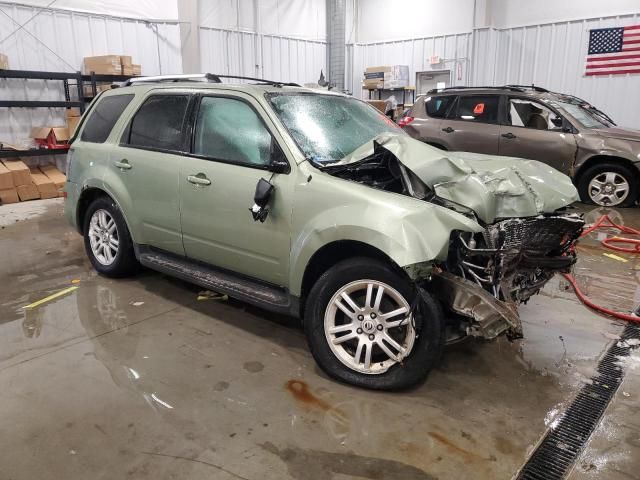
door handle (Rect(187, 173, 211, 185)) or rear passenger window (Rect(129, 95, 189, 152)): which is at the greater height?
rear passenger window (Rect(129, 95, 189, 152))

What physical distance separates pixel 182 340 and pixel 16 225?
4.84m

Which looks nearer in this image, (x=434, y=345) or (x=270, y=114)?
(x=434, y=345)

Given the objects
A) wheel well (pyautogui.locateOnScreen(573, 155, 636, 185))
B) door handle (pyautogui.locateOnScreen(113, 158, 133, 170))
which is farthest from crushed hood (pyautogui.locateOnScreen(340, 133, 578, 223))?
wheel well (pyautogui.locateOnScreen(573, 155, 636, 185))

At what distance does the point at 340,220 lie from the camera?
109 inches

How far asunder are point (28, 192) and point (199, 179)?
6.80 m

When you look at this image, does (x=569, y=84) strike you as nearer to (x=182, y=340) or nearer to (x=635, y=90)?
(x=635, y=90)

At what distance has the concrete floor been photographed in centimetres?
228

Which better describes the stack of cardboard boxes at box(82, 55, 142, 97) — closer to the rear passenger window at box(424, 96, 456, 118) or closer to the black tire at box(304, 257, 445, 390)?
the rear passenger window at box(424, 96, 456, 118)

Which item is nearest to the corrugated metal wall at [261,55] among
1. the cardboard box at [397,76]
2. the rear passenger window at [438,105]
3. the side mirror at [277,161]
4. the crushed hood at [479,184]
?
the cardboard box at [397,76]

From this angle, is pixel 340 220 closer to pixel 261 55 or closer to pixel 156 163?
pixel 156 163

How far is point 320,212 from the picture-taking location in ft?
9.50

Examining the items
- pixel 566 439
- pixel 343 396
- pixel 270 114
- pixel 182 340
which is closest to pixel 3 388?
pixel 182 340

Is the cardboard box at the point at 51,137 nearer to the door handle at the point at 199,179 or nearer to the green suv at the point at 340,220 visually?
the green suv at the point at 340,220

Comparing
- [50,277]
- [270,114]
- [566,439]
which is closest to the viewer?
[566,439]
